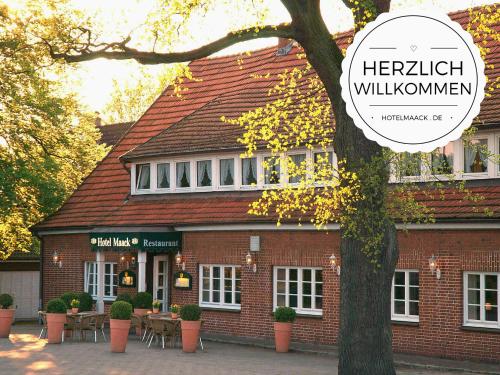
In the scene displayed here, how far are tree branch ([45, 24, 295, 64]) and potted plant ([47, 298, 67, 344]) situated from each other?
34.7ft

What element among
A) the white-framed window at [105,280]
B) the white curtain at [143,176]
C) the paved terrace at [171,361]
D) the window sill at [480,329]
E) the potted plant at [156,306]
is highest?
the white curtain at [143,176]

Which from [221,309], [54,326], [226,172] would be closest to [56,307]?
[54,326]

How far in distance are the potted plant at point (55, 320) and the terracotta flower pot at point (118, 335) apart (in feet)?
8.80

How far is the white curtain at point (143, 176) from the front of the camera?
32.8 meters

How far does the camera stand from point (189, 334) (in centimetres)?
2381

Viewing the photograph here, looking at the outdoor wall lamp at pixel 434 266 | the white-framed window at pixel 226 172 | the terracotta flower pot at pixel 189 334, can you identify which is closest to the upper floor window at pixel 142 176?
the white-framed window at pixel 226 172

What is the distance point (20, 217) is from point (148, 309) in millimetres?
10588

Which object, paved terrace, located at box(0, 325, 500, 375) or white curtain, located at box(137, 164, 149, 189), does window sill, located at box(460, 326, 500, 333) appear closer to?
paved terrace, located at box(0, 325, 500, 375)

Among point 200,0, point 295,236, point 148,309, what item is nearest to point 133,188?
point 148,309

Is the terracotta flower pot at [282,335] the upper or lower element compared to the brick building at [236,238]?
lower

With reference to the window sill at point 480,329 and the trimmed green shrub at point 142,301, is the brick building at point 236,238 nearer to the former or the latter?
the window sill at point 480,329

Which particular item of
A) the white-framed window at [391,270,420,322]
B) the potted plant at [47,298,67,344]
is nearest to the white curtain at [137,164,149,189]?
the potted plant at [47,298,67,344]

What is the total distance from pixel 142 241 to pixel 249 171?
3790mm

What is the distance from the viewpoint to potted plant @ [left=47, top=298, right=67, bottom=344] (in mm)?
25797
